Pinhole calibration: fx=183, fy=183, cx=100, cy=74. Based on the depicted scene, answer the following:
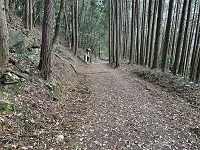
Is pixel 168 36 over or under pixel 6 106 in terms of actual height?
over

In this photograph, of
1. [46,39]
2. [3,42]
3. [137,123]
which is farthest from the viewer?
[46,39]

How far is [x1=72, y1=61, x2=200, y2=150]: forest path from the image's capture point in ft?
14.6

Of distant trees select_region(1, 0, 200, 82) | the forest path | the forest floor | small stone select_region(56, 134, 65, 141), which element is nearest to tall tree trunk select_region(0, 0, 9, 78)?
the forest floor

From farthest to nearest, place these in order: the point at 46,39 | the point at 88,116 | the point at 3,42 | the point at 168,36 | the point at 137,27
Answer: the point at 137,27
the point at 168,36
the point at 46,39
the point at 88,116
the point at 3,42

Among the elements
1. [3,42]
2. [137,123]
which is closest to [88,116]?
[137,123]

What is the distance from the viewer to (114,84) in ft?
35.1

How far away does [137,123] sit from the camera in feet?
18.3

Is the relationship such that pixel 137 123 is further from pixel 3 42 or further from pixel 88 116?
pixel 3 42

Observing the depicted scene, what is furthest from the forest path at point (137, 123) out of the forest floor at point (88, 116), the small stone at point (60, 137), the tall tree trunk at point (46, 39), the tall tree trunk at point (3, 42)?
the tall tree trunk at point (3, 42)

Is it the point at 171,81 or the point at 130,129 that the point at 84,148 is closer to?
the point at 130,129

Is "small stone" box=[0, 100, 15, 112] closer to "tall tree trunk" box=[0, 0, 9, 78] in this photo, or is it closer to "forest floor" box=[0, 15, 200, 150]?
"forest floor" box=[0, 15, 200, 150]

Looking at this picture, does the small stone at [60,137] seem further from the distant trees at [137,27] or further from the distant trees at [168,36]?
the distant trees at [168,36]

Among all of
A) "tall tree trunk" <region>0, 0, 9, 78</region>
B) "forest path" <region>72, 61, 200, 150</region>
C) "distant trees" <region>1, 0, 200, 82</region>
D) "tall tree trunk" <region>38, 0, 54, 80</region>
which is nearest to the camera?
"forest path" <region>72, 61, 200, 150</region>

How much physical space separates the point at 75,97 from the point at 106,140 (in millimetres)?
3550
